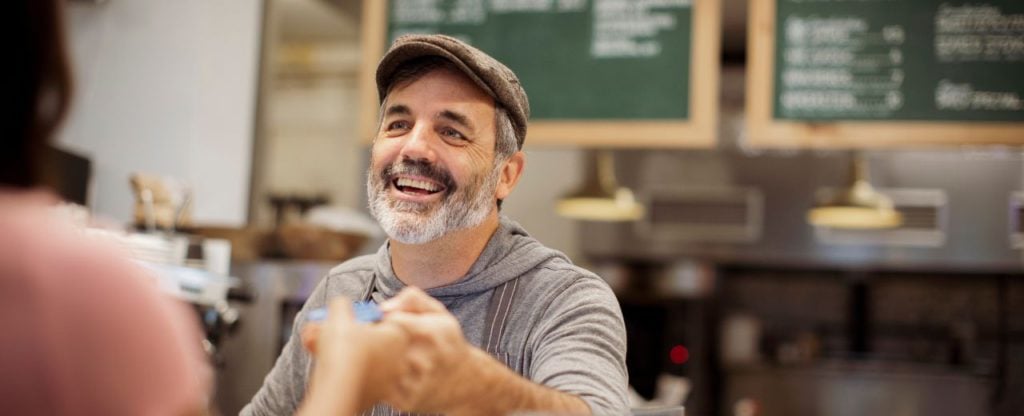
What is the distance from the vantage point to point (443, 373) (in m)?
0.94

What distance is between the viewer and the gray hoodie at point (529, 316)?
4.14 ft

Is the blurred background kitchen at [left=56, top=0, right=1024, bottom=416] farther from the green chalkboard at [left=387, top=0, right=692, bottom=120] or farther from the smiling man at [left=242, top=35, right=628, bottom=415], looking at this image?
the smiling man at [left=242, top=35, right=628, bottom=415]

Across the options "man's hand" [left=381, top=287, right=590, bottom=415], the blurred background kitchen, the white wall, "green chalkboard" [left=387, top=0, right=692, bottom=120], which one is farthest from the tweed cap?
the blurred background kitchen

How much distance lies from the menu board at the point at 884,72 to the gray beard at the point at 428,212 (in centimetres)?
143

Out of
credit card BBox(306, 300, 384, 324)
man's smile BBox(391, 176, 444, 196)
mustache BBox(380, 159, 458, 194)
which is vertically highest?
mustache BBox(380, 159, 458, 194)

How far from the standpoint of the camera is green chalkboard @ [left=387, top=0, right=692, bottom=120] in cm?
288

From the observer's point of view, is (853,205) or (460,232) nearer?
(460,232)

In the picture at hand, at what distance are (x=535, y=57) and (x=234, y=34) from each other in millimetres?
1122

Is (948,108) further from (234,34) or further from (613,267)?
(613,267)

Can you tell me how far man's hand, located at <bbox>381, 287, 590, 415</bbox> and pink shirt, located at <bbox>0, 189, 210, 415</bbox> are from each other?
31cm

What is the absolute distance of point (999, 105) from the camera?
2.73 meters

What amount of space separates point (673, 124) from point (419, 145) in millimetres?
1425

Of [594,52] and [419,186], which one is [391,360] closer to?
[419,186]

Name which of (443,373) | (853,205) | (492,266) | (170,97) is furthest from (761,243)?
(443,373)
